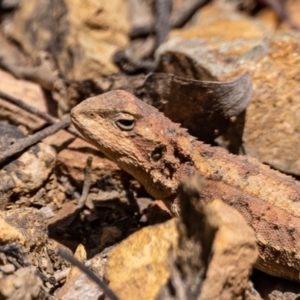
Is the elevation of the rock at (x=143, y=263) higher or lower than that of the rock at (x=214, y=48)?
higher

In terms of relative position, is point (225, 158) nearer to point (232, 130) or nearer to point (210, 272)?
point (232, 130)

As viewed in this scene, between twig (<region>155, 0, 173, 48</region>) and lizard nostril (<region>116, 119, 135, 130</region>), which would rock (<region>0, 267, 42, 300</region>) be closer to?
lizard nostril (<region>116, 119, 135, 130</region>)

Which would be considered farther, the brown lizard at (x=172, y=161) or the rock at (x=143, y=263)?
the brown lizard at (x=172, y=161)

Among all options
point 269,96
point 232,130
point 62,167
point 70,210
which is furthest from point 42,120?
point 269,96

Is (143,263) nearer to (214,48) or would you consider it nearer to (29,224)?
(29,224)

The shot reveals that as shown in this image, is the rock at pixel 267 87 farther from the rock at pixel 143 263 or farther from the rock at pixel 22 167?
the rock at pixel 143 263

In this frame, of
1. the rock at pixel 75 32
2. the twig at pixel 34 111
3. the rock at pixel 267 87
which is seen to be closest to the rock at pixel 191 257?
the rock at pixel 267 87

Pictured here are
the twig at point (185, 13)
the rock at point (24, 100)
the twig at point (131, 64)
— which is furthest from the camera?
the twig at point (185, 13)

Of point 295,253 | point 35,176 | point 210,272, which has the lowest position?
point 35,176
